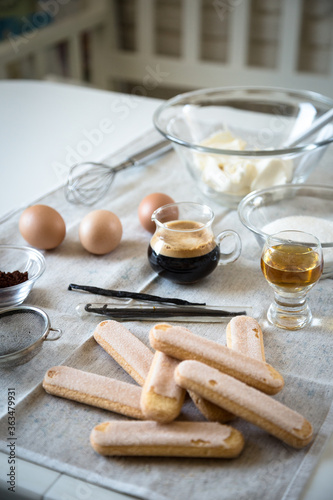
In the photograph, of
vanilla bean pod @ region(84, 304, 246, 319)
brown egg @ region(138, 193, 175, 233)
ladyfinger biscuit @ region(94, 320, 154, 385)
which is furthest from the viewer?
brown egg @ region(138, 193, 175, 233)

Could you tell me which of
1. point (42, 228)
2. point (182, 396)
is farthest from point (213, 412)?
point (42, 228)

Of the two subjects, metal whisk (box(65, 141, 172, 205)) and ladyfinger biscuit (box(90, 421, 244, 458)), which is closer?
ladyfinger biscuit (box(90, 421, 244, 458))

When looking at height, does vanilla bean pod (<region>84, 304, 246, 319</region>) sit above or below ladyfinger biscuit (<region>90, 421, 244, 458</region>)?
below

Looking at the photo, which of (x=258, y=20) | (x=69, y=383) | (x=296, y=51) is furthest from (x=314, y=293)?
(x=258, y=20)

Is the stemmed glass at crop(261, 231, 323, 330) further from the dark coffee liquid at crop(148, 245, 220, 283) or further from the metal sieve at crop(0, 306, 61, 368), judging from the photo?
the metal sieve at crop(0, 306, 61, 368)

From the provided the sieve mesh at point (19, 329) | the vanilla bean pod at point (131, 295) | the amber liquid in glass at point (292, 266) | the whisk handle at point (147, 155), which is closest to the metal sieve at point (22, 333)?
the sieve mesh at point (19, 329)

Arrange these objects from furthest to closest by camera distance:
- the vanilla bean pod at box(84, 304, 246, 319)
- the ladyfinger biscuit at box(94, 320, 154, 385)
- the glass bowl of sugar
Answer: the glass bowl of sugar
the vanilla bean pod at box(84, 304, 246, 319)
the ladyfinger biscuit at box(94, 320, 154, 385)

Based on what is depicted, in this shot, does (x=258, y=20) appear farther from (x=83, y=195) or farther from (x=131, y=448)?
(x=131, y=448)

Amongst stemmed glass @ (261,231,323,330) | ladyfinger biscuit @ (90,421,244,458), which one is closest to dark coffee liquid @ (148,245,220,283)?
stemmed glass @ (261,231,323,330)

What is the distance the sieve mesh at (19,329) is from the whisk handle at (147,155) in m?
0.61

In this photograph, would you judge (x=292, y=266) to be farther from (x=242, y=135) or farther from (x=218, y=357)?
(x=242, y=135)

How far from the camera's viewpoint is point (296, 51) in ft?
9.25

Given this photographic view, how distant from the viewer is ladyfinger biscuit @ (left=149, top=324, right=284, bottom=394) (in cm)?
69

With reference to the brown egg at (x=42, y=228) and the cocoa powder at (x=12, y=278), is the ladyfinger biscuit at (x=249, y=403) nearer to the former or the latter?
the cocoa powder at (x=12, y=278)
